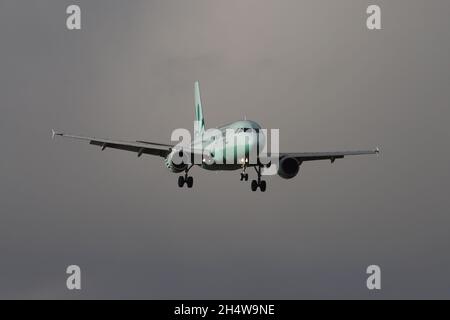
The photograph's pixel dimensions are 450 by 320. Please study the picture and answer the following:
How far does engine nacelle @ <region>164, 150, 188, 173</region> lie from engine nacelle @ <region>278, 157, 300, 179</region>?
29.4 ft

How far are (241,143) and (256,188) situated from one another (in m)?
8.47

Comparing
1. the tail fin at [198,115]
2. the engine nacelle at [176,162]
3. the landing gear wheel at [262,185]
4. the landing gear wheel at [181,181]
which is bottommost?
the landing gear wheel at [262,185]

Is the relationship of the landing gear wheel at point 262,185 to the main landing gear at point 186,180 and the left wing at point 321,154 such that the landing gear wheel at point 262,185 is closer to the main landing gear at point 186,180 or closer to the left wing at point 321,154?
the left wing at point 321,154

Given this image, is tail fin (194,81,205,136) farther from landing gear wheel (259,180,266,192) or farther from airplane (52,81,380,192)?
landing gear wheel (259,180,266,192)

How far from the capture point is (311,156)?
78.1m

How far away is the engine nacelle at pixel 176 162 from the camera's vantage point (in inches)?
3009

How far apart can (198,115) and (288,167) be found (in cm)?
2818

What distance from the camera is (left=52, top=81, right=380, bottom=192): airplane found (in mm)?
66500

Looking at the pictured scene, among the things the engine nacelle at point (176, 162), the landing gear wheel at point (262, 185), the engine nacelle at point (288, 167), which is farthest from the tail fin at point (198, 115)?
the landing gear wheel at point (262, 185)

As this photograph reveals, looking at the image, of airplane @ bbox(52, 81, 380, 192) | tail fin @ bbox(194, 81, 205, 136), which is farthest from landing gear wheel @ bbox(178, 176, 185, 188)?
tail fin @ bbox(194, 81, 205, 136)
